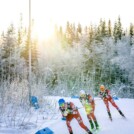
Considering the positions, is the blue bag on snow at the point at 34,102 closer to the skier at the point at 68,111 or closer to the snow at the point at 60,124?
the snow at the point at 60,124

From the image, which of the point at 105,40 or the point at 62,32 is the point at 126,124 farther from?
the point at 62,32

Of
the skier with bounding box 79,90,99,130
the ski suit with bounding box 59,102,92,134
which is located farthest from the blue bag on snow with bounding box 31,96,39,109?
the ski suit with bounding box 59,102,92,134

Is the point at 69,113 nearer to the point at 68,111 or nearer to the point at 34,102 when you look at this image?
the point at 68,111

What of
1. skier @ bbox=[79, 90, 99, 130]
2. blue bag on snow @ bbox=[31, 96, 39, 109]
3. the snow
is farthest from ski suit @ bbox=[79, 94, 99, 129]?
blue bag on snow @ bbox=[31, 96, 39, 109]

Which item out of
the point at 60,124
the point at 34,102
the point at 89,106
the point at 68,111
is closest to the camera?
the point at 68,111

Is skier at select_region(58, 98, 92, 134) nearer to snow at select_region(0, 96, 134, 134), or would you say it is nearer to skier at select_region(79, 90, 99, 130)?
snow at select_region(0, 96, 134, 134)

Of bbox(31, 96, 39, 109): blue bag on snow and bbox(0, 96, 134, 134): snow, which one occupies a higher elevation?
bbox(31, 96, 39, 109): blue bag on snow

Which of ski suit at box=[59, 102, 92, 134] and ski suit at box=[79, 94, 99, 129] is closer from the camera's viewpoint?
ski suit at box=[59, 102, 92, 134]

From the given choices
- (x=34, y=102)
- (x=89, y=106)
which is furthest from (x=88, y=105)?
(x=34, y=102)

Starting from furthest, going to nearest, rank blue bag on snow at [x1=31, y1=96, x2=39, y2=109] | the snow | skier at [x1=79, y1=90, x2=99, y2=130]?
blue bag on snow at [x1=31, y1=96, x2=39, y2=109], skier at [x1=79, y1=90, x2=99, y2=130], the snow

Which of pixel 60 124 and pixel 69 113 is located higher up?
pixel 69 113

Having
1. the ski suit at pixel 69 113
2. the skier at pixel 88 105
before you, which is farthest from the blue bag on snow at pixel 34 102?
the ski suit at pixel 69 113

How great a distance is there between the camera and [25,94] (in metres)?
15.9

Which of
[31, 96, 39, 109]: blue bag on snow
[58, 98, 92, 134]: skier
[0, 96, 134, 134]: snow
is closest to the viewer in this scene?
[58, 98, 92, 134]: skier
